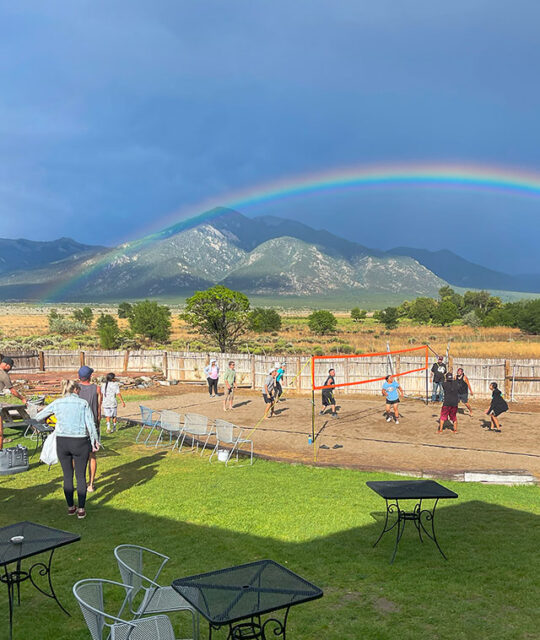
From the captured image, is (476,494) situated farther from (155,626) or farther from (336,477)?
(155,626)

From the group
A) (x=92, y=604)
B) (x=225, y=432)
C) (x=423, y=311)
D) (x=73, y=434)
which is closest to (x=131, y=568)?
(x=92, y=604)

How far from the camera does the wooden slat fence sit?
2347cm

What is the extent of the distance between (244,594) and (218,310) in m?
34.4

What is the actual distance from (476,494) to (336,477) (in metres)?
2.58

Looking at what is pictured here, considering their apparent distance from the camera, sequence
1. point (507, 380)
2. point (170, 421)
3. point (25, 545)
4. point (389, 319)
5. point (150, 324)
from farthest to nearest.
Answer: point (389, 319) < point (150, 324) < point (507, 380) < point (170, 421) < point (25, 545)

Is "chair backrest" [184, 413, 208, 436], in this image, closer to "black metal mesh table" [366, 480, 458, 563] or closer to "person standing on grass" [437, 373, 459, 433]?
"black metal mesh table" [366, 480, 458, 563]

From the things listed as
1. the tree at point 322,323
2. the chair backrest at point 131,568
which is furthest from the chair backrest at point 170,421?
the tree at point 322,323

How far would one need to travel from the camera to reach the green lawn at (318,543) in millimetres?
5207

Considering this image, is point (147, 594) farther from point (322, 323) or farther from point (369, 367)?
point (322, 323)

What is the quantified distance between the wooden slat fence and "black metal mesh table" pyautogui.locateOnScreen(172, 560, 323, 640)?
1937cm

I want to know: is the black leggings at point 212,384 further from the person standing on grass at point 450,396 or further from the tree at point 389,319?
the tree at point 389,319

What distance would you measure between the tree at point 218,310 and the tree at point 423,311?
57.2 m

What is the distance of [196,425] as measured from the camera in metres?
13.4

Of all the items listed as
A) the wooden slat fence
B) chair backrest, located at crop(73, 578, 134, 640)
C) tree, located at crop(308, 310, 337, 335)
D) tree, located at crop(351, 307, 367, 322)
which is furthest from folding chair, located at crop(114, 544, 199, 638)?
tree, located at crop(351, 307, 367, 322)
